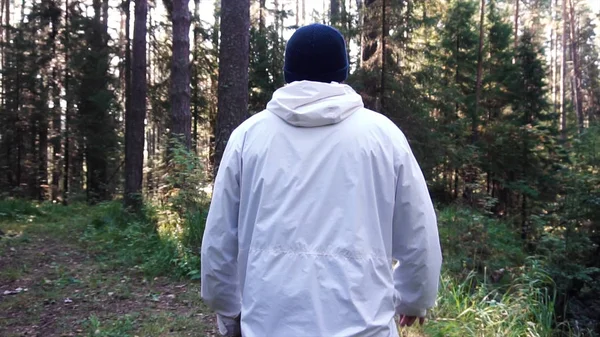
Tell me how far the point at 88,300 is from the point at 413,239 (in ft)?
16.1

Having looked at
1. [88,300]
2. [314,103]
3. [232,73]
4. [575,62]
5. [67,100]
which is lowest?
[88,300]

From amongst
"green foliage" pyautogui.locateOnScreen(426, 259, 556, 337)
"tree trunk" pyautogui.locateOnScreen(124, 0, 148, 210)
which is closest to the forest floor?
"green foliage" pyautogui.locateOnScreen(426, 259, 556, 337)

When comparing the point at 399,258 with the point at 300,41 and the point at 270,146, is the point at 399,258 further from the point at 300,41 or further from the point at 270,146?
the point at 300,41

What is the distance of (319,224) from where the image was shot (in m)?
1.75

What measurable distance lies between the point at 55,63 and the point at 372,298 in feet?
75.7

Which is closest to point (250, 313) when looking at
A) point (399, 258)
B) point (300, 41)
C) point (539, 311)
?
point (399, 258)

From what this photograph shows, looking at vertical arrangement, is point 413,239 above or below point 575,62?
below

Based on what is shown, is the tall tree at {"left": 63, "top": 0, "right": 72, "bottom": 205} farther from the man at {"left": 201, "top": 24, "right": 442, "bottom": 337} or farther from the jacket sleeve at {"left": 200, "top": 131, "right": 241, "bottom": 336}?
the man at {"left": 201, "top": 24, "right": 442, "bottom": 337}

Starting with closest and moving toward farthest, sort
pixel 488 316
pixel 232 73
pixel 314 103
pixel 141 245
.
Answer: pixel 314 103, pixel 488 316, pixel 232 73, pixel 141 245

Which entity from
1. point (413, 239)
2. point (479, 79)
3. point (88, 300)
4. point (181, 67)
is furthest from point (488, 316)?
point (479, 79)

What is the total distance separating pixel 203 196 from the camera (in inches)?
312

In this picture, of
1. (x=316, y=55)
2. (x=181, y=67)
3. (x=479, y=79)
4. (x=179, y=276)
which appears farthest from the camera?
(x=479, y=79)

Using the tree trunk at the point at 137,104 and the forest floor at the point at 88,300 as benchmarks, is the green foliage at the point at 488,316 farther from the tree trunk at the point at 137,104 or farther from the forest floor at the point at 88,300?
the tree trunk at the point at 137,104

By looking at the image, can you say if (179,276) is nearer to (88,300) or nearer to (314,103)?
(88,300)
